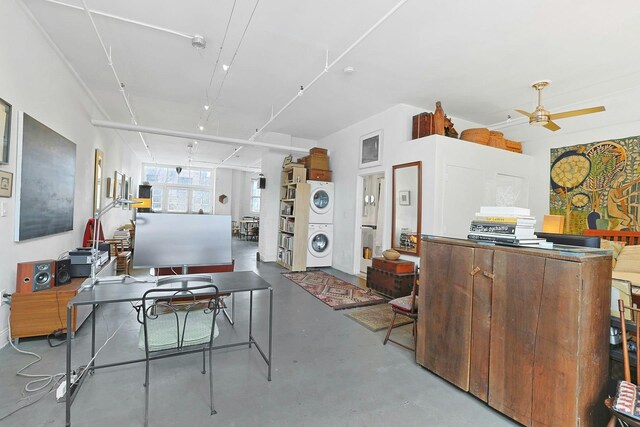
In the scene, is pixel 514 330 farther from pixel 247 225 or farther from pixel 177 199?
pixel 177 199

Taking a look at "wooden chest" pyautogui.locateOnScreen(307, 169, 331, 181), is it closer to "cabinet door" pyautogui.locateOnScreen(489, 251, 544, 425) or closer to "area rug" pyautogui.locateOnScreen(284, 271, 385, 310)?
"area rug" pyautogui.locateOnScreen(284, 271, 385, 310)

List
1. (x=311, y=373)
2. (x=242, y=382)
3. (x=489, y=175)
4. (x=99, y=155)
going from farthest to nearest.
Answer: (x=99, y=155) < (x=489, y=175) < (x=311, y=373) < (x=242, y=382)

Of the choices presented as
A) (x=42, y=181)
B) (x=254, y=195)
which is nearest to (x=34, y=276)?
(x=42, y=181)

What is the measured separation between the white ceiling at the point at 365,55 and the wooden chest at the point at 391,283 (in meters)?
2.91

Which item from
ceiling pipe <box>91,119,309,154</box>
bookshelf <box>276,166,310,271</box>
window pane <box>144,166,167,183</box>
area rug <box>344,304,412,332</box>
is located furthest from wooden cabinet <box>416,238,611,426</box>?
window pane <box>144,166,167,183</box>

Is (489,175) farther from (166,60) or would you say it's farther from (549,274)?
(166,60)

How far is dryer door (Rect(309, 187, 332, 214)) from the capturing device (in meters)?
6.50

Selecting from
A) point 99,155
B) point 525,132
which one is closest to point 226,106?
point 99,155

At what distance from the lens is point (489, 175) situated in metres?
5.12

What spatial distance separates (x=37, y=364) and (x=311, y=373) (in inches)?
88.0

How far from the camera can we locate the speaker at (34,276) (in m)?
2.65

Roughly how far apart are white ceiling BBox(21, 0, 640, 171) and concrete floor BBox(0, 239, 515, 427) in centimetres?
330

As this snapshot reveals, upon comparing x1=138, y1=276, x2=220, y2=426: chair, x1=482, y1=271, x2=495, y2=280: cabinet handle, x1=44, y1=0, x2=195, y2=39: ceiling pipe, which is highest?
x1=44, y1=0, x2=195, y2=39: ceiling pipe

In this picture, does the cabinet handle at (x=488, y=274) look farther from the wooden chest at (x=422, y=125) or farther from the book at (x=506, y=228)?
the wooden chest at (x=422, y=125)
